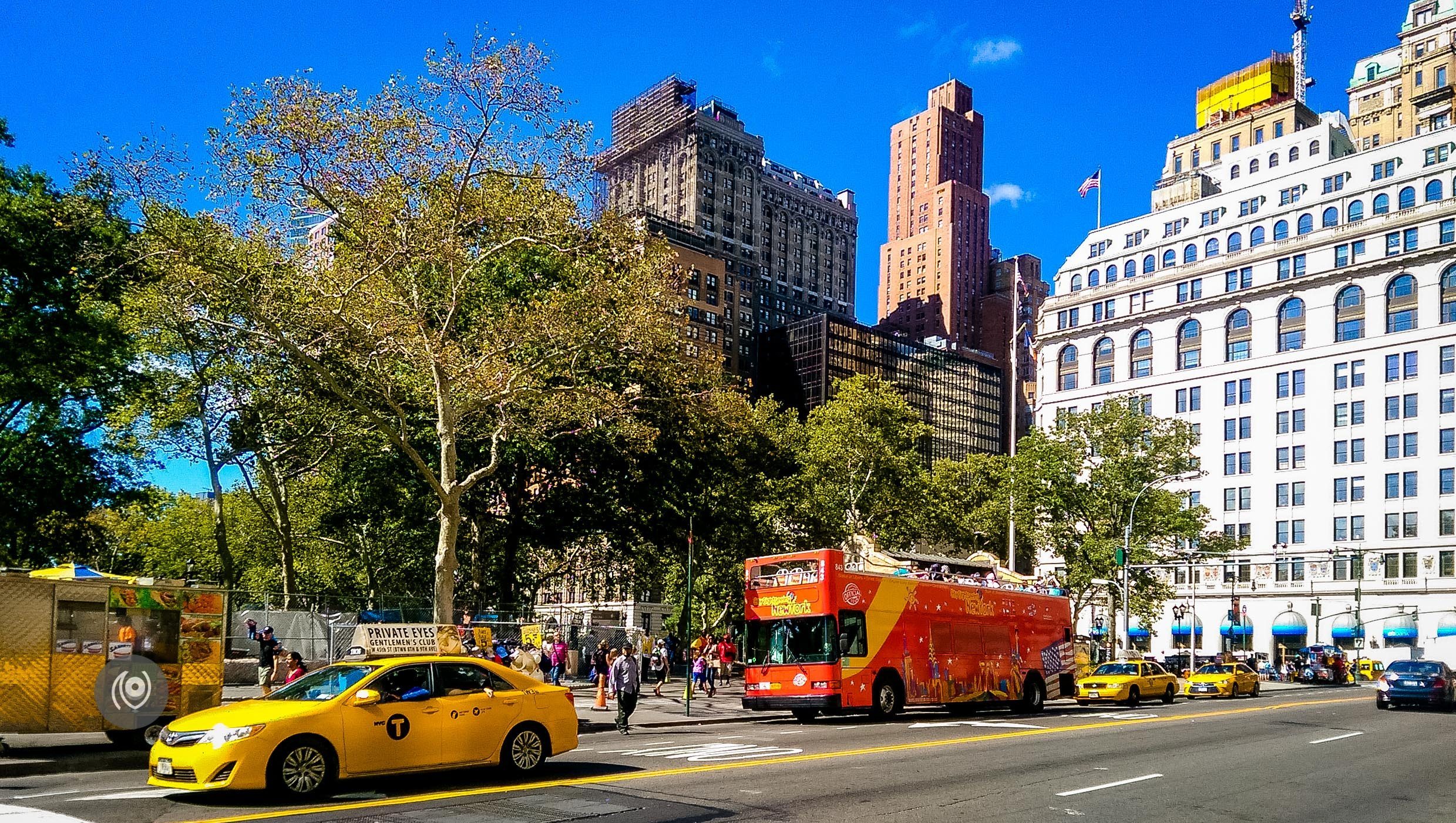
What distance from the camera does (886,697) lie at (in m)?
26.2

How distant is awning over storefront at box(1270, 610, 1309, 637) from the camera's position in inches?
3164

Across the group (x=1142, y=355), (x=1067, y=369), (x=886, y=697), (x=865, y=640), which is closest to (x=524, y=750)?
(x=865, y=640)

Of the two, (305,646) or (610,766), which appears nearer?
(610,766)

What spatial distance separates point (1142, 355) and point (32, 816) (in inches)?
3670

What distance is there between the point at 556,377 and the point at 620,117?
13693 cm

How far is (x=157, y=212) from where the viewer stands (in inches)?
911

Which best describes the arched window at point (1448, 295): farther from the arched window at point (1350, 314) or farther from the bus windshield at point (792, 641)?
the bus windshield at point (792, 641)

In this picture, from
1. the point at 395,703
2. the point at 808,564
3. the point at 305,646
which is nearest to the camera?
the point at 395,703

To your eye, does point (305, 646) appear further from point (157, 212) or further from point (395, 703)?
point (395, 703)

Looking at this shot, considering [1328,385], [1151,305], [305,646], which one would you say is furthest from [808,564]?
[1151,305]

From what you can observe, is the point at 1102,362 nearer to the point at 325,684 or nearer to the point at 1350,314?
the point at 1350,314

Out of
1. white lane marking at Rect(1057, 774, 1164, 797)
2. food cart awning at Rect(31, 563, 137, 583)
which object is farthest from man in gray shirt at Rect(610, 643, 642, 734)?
white lane marking at Rect(1057, 774, 1164, 797)

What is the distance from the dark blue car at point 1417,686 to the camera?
107 ft

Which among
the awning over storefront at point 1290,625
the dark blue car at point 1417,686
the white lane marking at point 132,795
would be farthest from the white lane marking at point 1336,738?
the awning over storefront at point 1290,625
